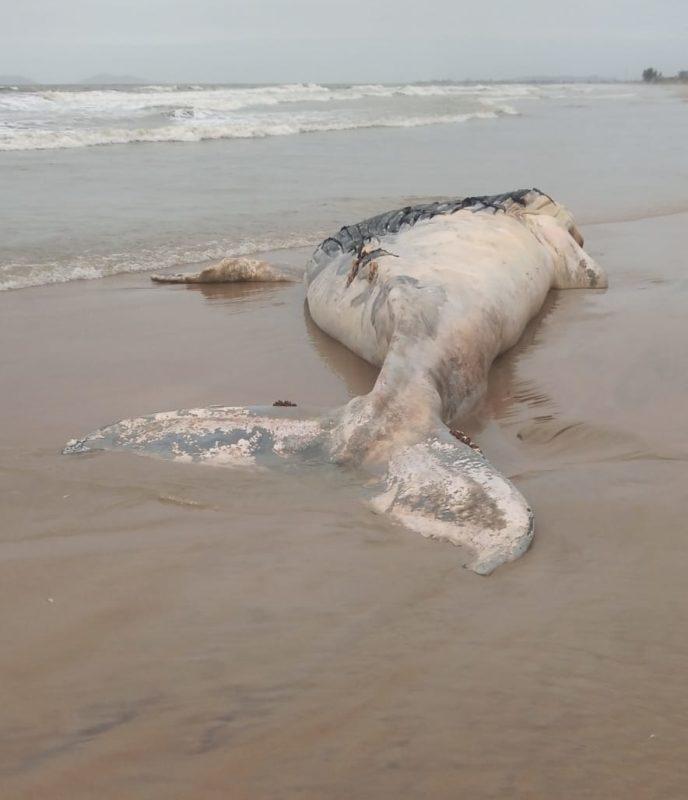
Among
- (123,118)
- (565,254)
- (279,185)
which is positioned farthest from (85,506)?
(123,118)

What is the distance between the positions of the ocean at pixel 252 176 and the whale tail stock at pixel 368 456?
160 inches

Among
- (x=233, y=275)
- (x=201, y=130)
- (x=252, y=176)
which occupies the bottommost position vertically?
(x=233, y=275)

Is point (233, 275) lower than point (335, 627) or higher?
higher

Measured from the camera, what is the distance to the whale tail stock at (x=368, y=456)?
3188 millimetres

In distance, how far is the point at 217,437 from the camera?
12.8ft

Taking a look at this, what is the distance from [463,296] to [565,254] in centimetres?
→ 260

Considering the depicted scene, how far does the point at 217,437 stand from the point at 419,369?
115 centimetres

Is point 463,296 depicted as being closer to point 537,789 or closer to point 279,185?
point 537,789

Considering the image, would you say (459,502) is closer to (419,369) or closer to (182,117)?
(419,369)

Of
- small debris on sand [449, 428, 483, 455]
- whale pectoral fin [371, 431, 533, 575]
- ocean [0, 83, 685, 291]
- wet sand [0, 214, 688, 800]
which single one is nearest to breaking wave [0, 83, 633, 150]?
ocean [0, 83, 685, 291]

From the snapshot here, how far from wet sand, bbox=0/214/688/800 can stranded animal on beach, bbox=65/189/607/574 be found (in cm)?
16

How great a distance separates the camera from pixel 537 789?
1877 millimetres

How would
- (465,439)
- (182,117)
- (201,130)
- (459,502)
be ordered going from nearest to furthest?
(459,502), (465,439), (201,130), (182,117)

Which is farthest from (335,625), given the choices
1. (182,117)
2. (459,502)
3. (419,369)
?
(182,117)
